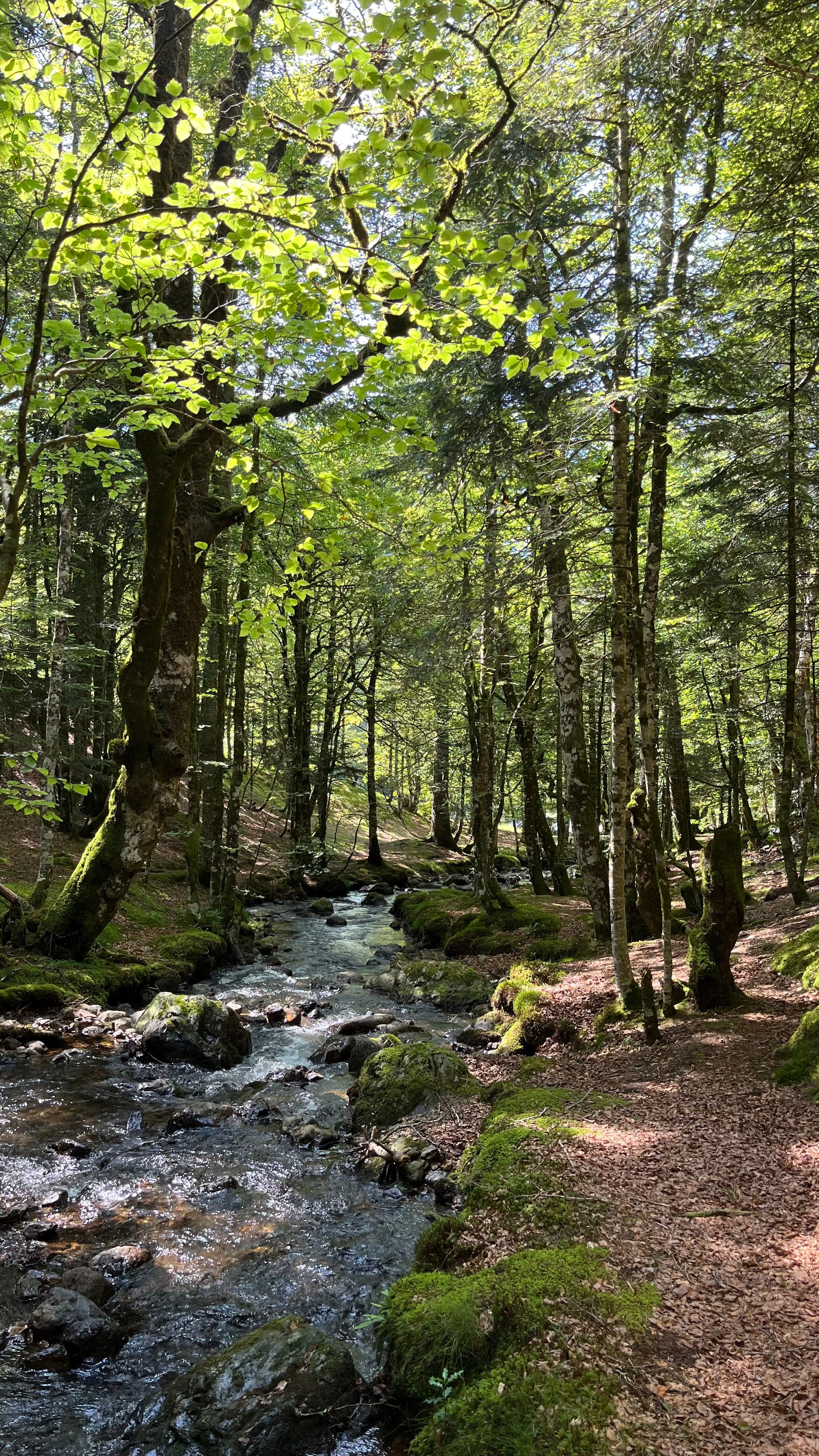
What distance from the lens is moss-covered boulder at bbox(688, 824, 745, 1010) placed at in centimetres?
809

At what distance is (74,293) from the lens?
10.8 metres

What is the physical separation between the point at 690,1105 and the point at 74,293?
42.1 feet

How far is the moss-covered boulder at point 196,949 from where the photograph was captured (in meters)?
13.1

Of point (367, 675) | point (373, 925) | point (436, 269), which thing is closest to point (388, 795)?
point (367, 675)

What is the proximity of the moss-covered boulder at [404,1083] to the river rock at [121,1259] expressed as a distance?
271cm

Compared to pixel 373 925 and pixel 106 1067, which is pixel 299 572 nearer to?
pixel 106 1067

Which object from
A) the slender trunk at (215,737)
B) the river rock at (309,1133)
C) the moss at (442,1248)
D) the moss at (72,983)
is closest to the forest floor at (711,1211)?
the moss at (442,1248)

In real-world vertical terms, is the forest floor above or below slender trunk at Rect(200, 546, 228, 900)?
below

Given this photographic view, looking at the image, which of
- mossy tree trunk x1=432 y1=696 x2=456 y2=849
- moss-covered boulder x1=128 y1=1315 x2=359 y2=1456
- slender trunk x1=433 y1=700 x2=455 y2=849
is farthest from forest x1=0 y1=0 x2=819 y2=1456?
slender trunk x1=433 y1=700 x2=455 y2=849

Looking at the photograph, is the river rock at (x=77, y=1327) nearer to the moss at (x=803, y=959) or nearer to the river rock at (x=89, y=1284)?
the river rock at (x=89, y=1284)

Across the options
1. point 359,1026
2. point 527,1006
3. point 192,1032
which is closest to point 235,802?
point 359,1026

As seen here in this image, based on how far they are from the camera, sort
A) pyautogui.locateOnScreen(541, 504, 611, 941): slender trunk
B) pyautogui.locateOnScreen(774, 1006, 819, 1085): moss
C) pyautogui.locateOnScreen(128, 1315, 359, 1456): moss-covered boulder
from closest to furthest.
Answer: pyautogui.locateOnScreen(128, 1315, 359, 1456): moss-covered boulder
pyautogui.locateOnScreen(774, 1006, 819, 1085): moss
pyautogui.locateOnScreen(541, 504, 611, 941): slender trunk

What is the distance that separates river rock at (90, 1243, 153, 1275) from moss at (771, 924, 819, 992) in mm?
6750

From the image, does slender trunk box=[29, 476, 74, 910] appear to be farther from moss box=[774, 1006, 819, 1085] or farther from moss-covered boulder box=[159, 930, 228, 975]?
moss box=[774, 1006, 819, 1085]
